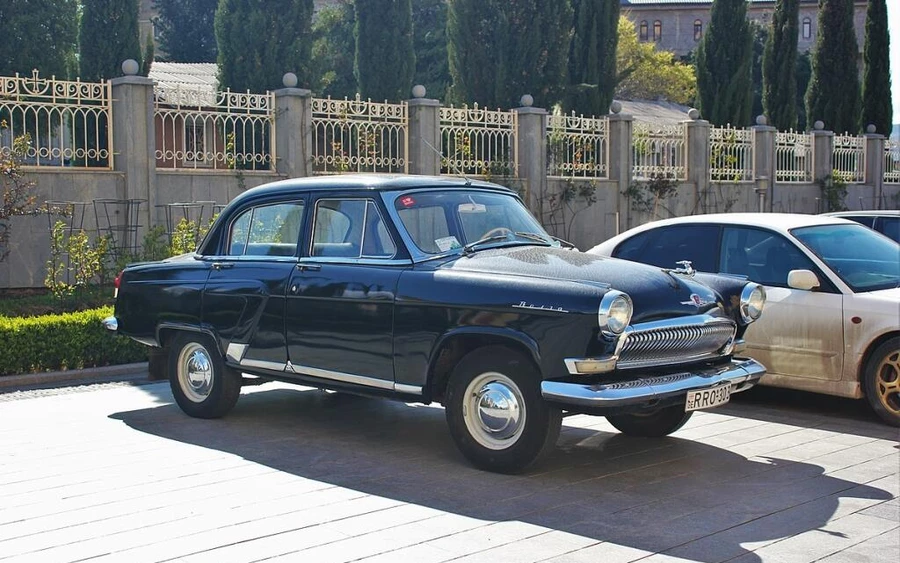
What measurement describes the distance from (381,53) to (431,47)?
92.7ft

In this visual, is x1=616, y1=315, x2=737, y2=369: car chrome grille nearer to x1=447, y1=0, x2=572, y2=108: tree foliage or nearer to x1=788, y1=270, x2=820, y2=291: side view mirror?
x1=788, y1=270, x2=820, y2=291: side view mirror

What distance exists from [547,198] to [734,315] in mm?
13458

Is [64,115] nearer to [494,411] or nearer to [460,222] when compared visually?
[460,222]

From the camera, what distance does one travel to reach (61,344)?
10820 millimetres

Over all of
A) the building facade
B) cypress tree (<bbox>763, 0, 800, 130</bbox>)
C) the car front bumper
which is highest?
the building facade

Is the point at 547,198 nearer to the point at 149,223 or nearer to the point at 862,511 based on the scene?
the point at 149,223

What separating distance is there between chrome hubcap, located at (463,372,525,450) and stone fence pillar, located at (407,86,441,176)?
12.0 metres

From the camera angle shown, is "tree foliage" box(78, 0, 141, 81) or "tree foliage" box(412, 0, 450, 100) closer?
"tree foliage" box(78, 0, 141, 81)

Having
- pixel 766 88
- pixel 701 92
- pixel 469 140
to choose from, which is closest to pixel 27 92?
pixel 469 140

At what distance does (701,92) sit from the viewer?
96.0 feet

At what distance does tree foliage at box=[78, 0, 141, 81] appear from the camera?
19078mm

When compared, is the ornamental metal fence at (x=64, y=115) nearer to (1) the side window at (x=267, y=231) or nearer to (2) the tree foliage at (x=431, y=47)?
(1) the side window at (x=267, y=231)

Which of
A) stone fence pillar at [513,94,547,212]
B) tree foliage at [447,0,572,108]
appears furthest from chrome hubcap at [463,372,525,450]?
tree foliage at [447,0,572,108]

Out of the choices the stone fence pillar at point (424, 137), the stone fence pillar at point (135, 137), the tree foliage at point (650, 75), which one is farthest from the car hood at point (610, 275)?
the tree foliage at point (650, 75)
